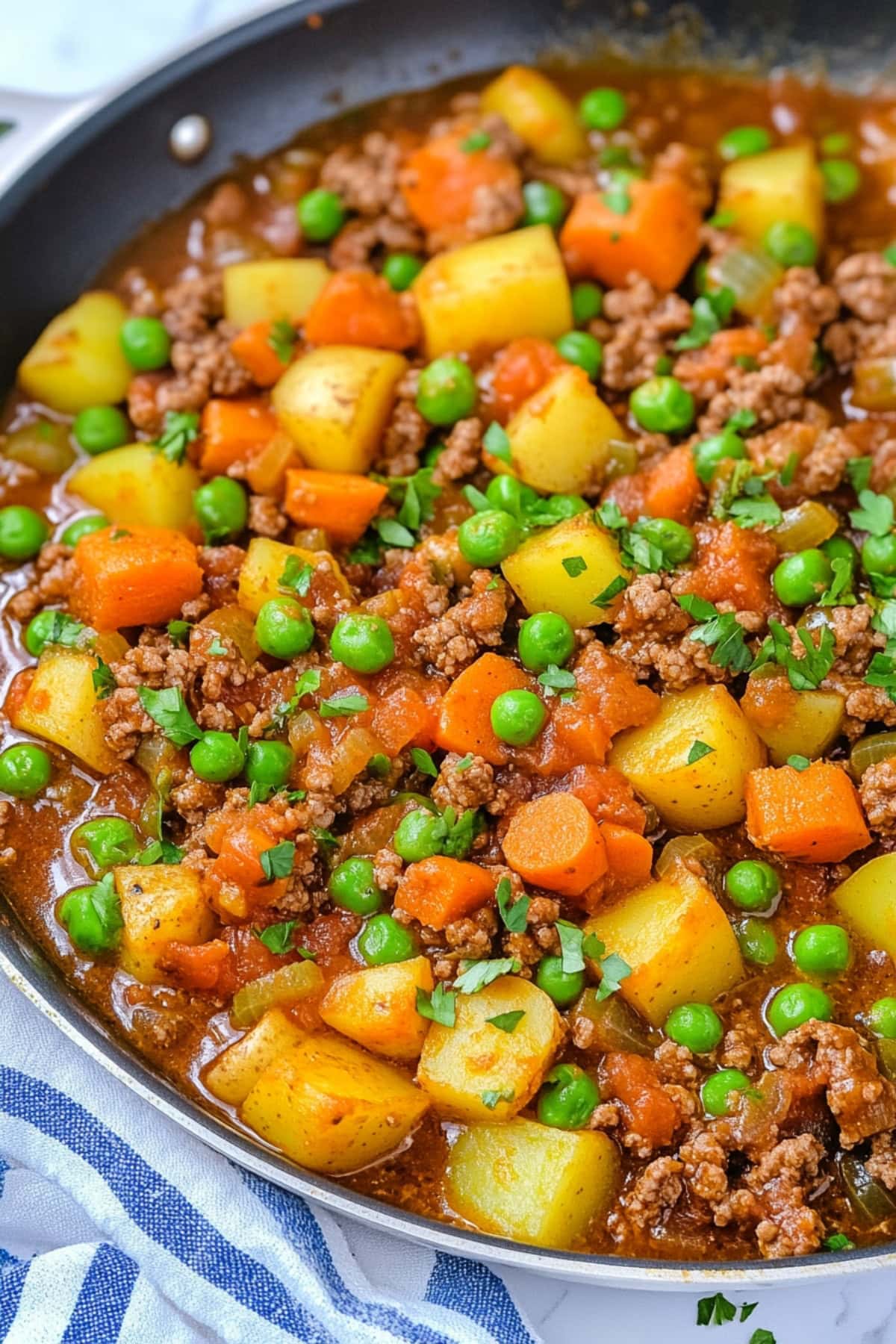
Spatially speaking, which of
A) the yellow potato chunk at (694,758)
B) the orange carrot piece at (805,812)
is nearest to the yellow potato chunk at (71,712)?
the yellow potato chunk at (694,758)

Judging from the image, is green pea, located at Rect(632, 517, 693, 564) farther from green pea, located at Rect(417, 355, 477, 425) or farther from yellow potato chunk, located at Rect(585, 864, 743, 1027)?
yellow potato chunk, located at Rect(585, 864, 743, 1027)

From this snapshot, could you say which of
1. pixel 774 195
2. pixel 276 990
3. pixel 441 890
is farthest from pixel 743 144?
pixel 276 990

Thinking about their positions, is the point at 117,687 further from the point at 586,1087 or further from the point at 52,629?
the point at 586,1087

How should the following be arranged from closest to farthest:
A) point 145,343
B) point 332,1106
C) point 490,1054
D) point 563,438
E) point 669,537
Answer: point 332,1106 → point 490,1054 → point 669,537 → point 563,438 → point 145,343

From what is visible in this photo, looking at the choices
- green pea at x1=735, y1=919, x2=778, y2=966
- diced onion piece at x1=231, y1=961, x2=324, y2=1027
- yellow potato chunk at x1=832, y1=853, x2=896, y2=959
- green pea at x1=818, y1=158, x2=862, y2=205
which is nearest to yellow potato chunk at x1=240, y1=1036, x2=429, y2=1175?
diced onion piece at x1=231, y1=961, x2=324, y2=1027

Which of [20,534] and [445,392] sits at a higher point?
[20,534]

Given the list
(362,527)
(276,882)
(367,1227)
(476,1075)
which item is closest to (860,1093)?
(476,1075)

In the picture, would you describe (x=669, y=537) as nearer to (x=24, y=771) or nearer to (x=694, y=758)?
(x=694, y=758)
